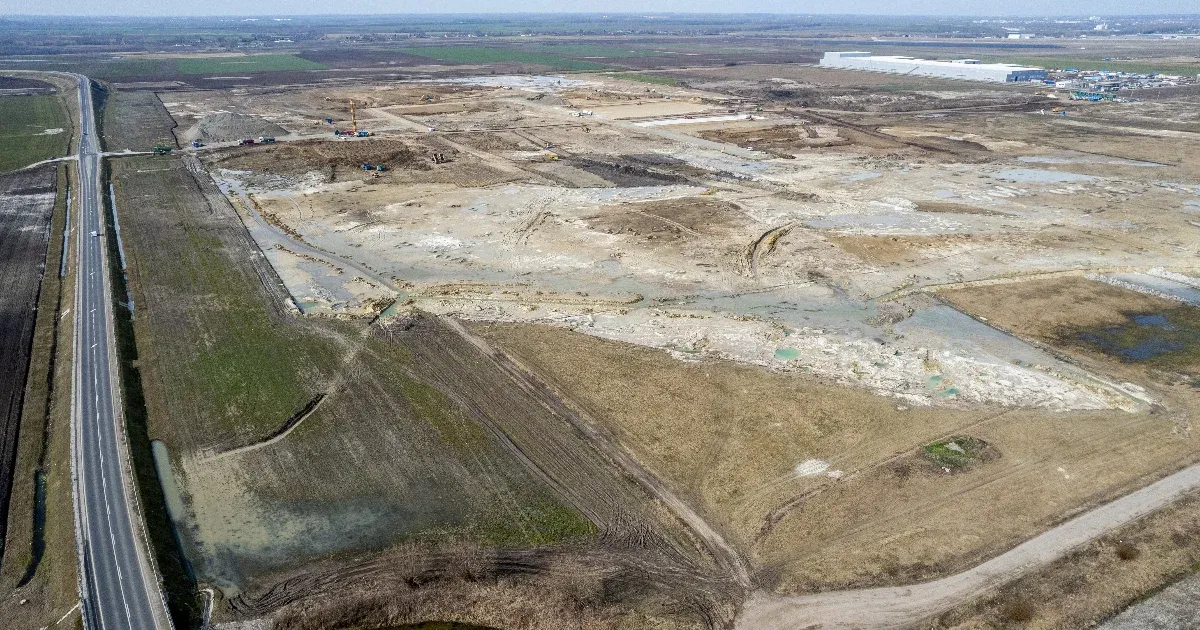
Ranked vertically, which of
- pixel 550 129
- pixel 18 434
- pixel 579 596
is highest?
pixel 550 129

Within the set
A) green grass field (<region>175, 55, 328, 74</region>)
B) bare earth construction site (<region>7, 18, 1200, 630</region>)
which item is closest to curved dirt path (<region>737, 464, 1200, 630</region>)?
bare earth construction site (<region>7, 18, 1200, 630</region>)

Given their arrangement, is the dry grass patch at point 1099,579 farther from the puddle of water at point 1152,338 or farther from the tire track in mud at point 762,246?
the tire track in mud at point 762,246

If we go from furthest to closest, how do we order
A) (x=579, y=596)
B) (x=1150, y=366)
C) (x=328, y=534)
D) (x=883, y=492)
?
(x=1150, y=366) < (x=883, y=492) < (x=328, y=534) < (x=579, y=596)

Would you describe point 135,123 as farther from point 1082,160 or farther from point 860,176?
point 1082,160

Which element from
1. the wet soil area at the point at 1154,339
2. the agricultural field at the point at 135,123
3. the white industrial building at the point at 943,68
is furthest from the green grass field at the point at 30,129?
the white industrial building at the point at 943,68

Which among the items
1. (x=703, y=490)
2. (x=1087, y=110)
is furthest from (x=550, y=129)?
(x=1087, y=110)

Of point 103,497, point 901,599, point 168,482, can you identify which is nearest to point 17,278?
point 168,482

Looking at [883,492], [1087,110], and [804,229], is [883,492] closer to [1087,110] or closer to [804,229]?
[804,229]
